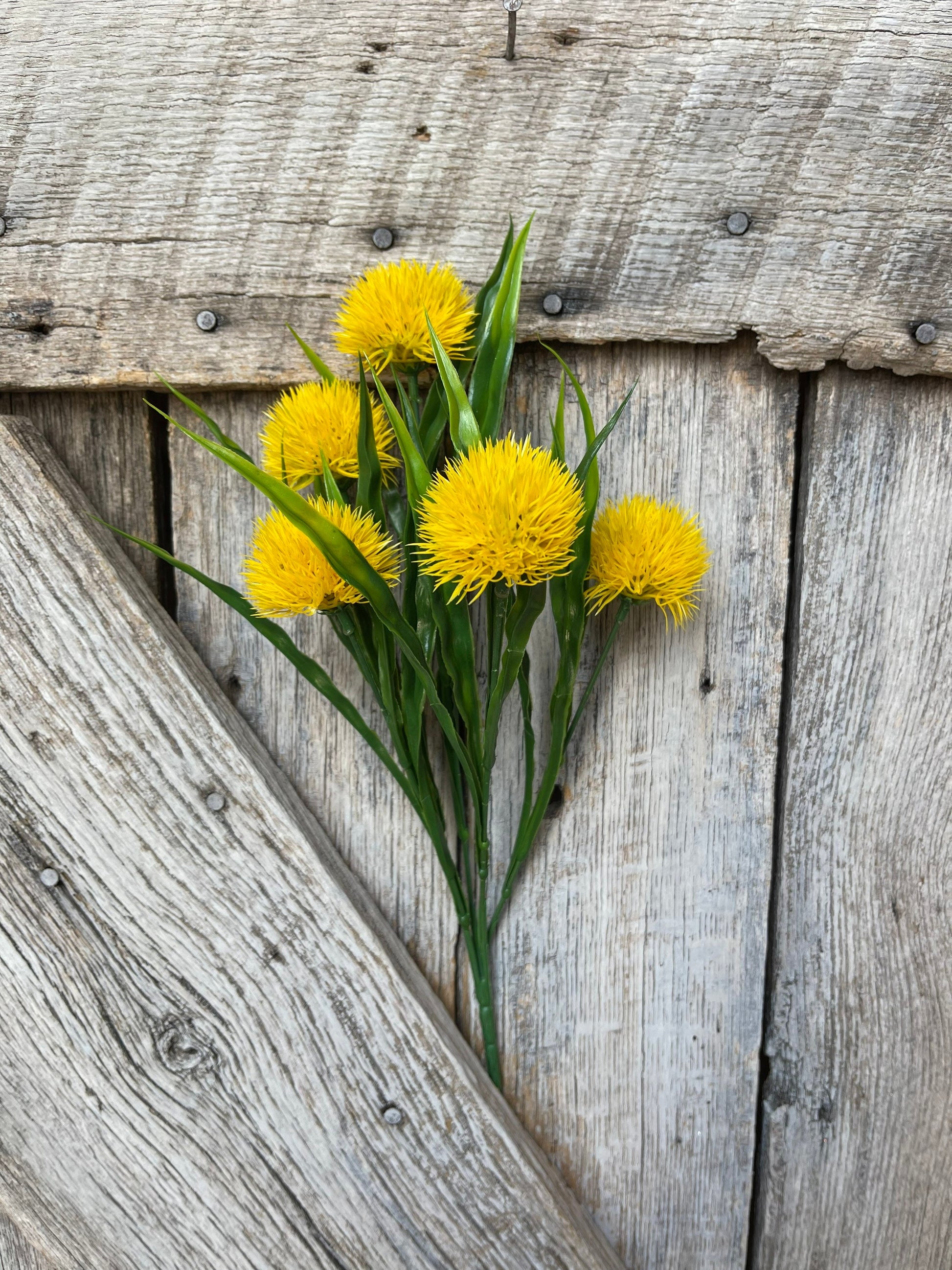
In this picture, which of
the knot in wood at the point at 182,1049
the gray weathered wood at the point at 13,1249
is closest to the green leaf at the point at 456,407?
the knot in wood at the point at 182,1049

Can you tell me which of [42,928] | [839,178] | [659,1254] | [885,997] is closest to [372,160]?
[839,178]

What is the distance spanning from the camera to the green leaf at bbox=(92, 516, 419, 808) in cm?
57

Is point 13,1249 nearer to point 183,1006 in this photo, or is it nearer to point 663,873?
point 183,1006

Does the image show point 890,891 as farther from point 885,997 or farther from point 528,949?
point 528,949

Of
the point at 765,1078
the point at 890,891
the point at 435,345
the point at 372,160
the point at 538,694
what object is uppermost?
the point at 372,160

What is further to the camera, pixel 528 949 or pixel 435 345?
pixel 528 949

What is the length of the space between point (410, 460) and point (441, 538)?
73 millimetres

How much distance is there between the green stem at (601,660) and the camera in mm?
569

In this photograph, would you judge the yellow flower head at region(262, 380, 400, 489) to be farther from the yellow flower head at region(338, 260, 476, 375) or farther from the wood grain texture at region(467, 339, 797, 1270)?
the wood grain texture at region(467, 339, 797, 1270)

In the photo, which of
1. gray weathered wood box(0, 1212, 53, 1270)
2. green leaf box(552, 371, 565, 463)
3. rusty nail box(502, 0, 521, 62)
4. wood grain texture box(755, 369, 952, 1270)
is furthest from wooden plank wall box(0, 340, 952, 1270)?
gray weathered wood box(0, 1212, 53, 1270)

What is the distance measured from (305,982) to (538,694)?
0.28m

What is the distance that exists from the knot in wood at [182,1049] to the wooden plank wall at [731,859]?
17cm

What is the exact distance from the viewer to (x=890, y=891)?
0.64 meters

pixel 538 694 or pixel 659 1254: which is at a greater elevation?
pixel 538 694
